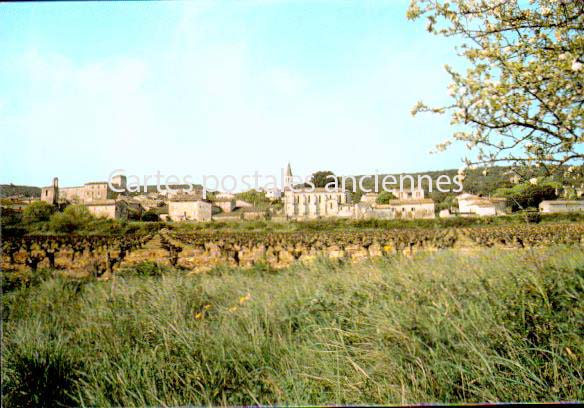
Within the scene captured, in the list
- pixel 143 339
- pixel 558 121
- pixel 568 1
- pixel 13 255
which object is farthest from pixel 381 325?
pixel 13 255

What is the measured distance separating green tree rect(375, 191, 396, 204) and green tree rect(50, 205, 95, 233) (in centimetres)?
387

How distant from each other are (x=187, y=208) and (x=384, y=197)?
8.85ft

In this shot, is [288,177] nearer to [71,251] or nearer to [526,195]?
[526,195]

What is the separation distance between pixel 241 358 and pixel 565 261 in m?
→ 2.38

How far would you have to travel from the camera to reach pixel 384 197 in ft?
16.5

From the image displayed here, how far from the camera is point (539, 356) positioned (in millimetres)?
1920

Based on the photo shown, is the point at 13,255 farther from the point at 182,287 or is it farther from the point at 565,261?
the point at 565,261

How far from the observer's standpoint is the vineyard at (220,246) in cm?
525

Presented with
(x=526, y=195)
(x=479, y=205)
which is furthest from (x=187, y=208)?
(x=526, y=195)

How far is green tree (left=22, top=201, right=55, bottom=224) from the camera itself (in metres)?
5.15

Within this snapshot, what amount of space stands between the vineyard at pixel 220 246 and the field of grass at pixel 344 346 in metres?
1.86

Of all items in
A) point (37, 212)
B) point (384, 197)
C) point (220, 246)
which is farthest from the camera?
point (220, 246)

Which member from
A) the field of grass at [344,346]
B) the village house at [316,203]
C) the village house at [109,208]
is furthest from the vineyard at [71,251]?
the field of grass at [344,346]

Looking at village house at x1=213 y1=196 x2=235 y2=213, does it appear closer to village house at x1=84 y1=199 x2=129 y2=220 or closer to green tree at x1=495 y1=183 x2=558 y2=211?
village house at x1=84 y1=199 x2=129 y2=220
